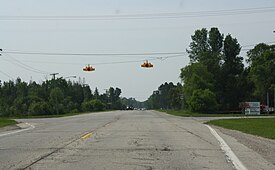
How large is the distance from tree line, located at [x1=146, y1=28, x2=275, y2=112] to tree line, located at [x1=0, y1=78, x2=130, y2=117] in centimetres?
3145

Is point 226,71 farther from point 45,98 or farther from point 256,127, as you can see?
point 256,127

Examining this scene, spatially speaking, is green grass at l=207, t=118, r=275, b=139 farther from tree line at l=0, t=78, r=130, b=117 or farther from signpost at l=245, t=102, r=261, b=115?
tree line at l=0, t=78, r=130, b=117

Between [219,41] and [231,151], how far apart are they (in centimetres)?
9243

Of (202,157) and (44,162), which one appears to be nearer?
(44,162)

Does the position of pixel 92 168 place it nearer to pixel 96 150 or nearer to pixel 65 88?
pixel 96 150

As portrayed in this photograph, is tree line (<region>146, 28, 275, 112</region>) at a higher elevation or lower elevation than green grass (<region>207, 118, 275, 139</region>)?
higher

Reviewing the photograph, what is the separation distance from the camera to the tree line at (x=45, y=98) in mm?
93312

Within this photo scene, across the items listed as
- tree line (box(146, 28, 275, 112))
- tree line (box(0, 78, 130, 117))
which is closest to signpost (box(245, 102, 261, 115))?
tree line (box(146, 28, 275, 112))

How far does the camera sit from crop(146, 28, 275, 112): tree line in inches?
3634

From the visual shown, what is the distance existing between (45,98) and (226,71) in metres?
51.0

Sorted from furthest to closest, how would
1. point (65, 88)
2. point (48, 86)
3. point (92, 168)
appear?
point (65, 88), point (48, 86), point (92, 168)

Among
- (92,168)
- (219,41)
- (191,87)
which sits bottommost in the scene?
(92,168)

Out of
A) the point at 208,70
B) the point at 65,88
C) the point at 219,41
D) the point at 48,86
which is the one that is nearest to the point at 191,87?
the point at 208,70

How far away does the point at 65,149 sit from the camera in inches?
594
